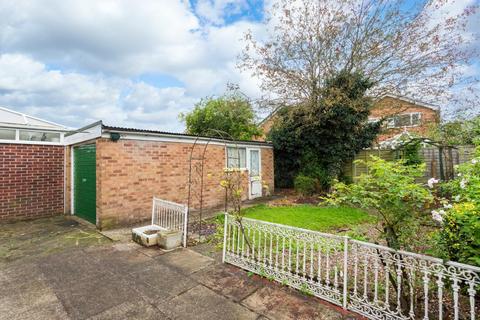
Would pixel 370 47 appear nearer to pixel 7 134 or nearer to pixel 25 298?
pixel 25 298

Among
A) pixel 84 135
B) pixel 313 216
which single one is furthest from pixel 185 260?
pixel 84 135

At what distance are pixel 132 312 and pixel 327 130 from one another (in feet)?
34.7

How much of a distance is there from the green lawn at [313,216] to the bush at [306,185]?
203 centimetres

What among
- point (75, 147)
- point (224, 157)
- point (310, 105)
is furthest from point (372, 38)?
point (75, 147)

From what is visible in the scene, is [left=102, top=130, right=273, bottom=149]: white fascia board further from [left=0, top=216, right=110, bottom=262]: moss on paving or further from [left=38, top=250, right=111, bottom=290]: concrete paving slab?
[left=38, top=250, right=111, bottom=290]: concrete paving slab

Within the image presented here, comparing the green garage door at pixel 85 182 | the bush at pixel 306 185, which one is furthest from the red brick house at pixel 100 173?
the bush at pixel 306 185

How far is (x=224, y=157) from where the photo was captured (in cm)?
970

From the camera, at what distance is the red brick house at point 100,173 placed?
20.7 feet

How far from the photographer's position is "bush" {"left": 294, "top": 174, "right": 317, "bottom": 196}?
10.8m

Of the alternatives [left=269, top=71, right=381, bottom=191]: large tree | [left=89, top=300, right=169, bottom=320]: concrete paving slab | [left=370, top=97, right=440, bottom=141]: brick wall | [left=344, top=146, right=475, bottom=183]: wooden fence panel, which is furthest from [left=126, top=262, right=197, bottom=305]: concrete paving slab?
[left=370, top=97, right=440, bottom=141]: brick wall

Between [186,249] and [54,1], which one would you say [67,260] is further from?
[54,1]

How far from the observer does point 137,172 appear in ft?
22.5

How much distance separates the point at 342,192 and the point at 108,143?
19.5 feet

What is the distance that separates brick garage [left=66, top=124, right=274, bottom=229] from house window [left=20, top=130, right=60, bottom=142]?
57 centimetres
